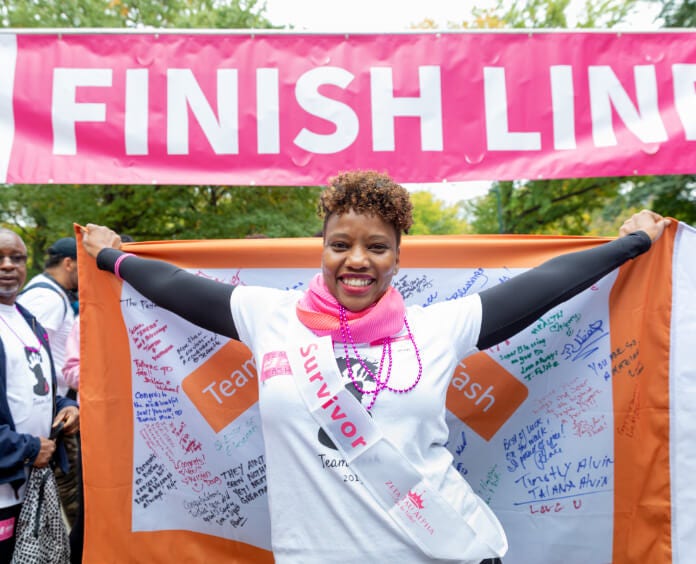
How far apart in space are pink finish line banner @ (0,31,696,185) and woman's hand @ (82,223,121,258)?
2.48ft

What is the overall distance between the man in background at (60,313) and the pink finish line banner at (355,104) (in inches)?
38.7

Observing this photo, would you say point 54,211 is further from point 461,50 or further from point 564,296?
point 564,296

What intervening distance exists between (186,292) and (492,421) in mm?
1534

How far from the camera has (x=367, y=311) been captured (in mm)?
1962

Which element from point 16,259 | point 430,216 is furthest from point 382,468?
point 430,216

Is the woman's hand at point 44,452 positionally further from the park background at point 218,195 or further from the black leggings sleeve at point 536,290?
the park background at point 218,195

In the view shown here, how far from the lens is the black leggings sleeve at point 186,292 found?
2.13 meters

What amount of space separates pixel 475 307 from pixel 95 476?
6.19ft

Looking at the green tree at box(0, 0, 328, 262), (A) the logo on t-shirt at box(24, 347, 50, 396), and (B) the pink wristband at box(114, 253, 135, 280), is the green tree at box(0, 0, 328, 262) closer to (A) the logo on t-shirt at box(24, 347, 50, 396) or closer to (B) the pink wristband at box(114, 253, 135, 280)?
(A) the logo on t-shirt at box(24, 347, 50, 396)

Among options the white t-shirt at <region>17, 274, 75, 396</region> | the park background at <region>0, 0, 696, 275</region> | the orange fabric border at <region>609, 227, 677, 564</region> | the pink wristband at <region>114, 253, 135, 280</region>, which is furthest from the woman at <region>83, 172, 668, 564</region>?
the park background at <region>0, 0, 696, 275</region>

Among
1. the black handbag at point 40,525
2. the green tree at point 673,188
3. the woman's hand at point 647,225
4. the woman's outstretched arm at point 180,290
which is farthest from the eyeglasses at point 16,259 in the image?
the green tree at point 673,188

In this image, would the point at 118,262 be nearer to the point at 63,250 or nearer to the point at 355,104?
the point at 355,104

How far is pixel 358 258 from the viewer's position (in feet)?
6.38

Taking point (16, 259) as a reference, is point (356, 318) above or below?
below
